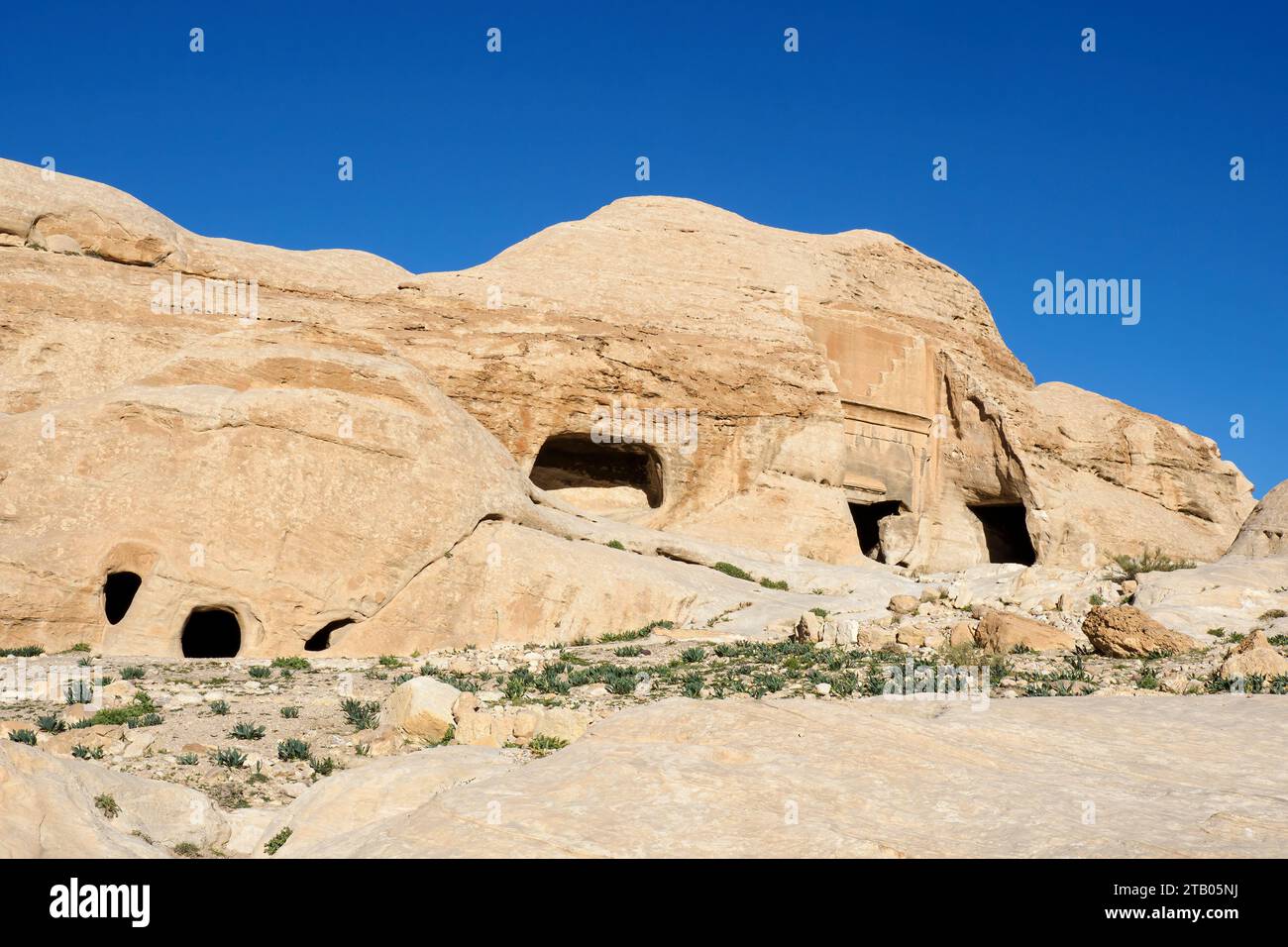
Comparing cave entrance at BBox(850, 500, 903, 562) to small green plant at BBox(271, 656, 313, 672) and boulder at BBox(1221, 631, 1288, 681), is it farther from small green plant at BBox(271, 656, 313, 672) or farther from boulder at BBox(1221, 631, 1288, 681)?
small green plant at BBox(271, 656, 313, 672)

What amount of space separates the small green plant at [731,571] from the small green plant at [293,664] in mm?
10231

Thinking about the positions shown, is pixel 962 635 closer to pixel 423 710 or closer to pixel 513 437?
pixel 423 710

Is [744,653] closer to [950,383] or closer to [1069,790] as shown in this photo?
[1069,790]

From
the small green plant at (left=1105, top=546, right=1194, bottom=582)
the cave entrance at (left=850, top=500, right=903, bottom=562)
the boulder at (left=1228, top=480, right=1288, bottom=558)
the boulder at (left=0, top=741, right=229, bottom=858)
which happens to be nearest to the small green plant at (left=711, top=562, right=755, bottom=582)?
the small green plant at (left=1105, top=546, right=1194, bottom=582)

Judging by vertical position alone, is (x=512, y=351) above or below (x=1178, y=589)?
above

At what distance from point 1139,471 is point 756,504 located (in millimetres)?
14709

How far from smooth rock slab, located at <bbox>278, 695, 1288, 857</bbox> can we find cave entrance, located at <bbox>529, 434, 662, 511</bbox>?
2353 cm

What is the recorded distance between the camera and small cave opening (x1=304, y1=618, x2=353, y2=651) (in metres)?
17.9

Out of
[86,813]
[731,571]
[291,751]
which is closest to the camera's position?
[86,813]

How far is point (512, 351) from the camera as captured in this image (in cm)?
2761

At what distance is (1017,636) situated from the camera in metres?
15.9

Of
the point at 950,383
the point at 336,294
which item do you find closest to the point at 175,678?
the point at 336,294

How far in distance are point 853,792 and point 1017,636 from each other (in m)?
12.0
